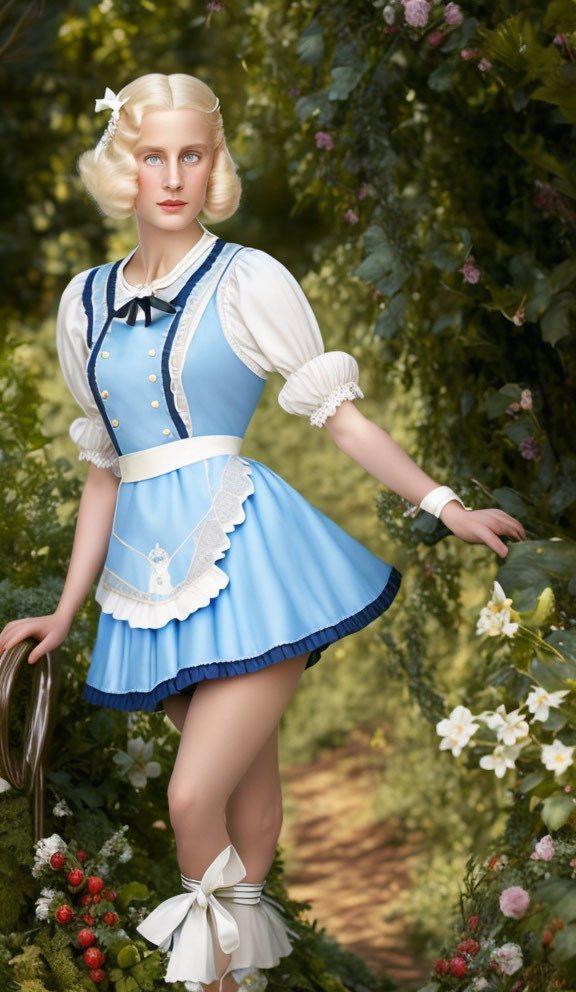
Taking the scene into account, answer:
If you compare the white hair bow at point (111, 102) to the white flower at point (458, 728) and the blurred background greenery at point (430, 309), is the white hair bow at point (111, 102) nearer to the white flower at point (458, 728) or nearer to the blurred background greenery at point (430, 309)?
the blurred background greenery at point (430, 309)

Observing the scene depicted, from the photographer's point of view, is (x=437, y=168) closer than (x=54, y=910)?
No

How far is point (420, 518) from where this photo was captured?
317cm

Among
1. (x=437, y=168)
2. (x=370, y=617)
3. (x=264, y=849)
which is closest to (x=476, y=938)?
(x=264, y=849)

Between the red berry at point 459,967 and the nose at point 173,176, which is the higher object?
the nose at point 173,176

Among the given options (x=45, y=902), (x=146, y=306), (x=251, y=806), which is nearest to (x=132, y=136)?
(x=146, y=306)

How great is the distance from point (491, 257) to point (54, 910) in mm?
1927

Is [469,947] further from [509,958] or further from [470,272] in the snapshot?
[470,272]

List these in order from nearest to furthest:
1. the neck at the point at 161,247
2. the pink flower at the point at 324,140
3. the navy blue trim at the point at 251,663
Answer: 1. the navy blue trim at the point at 251,663
2. the neck at the point at 161,247
3. the pink flower at the point at 324,140

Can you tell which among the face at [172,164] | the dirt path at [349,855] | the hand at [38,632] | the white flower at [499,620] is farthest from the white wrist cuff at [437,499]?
the dirt path at [349,855]

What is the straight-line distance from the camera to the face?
2.42 meters

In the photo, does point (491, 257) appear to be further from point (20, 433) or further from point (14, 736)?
point (14, 736)

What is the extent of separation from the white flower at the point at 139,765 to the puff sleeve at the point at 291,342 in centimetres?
119

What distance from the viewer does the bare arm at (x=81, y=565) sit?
2.63 metres

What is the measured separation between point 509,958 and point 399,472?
3.24ft
